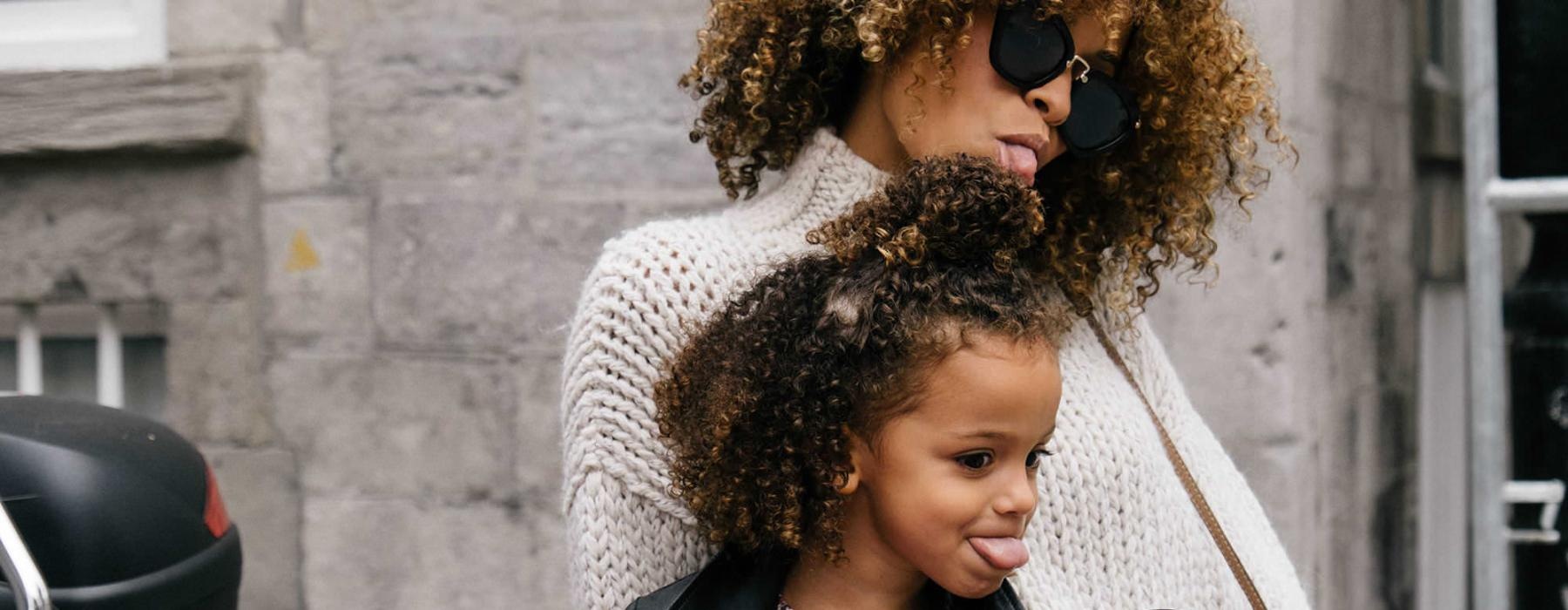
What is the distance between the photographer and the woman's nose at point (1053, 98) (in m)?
1.75

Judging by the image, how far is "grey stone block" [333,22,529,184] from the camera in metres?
3.57

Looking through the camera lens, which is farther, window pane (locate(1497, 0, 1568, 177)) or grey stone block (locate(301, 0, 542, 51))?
grey stone block (locate(301, 0, 542, 51))

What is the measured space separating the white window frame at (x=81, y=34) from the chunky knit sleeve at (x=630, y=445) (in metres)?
2.45

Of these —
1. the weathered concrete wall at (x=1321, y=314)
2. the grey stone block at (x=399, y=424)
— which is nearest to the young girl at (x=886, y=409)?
the weathered concrete wall at (x=1321, y=314)

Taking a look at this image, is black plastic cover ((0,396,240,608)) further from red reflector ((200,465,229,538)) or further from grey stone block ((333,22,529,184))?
grey stone block ((333,22,529,184))

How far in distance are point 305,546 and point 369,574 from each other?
0.16 meters

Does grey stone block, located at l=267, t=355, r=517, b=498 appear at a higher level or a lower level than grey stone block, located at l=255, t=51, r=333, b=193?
lower

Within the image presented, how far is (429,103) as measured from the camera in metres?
3.61

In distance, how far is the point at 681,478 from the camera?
1606 mm

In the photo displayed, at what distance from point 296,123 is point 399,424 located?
698mm

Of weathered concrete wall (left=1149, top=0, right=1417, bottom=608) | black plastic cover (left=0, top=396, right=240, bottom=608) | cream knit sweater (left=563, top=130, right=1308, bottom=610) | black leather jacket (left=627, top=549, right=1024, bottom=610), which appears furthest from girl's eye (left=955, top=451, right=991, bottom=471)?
weathered concrete wall (left=1149, top=0, right=1417, bottom=608)

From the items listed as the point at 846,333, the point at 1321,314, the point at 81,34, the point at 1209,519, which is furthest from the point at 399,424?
the point at 846,333

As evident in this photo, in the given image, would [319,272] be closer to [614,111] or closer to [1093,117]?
[614,111]

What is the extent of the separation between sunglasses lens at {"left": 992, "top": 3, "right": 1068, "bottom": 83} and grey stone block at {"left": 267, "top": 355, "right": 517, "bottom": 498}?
2.05m
